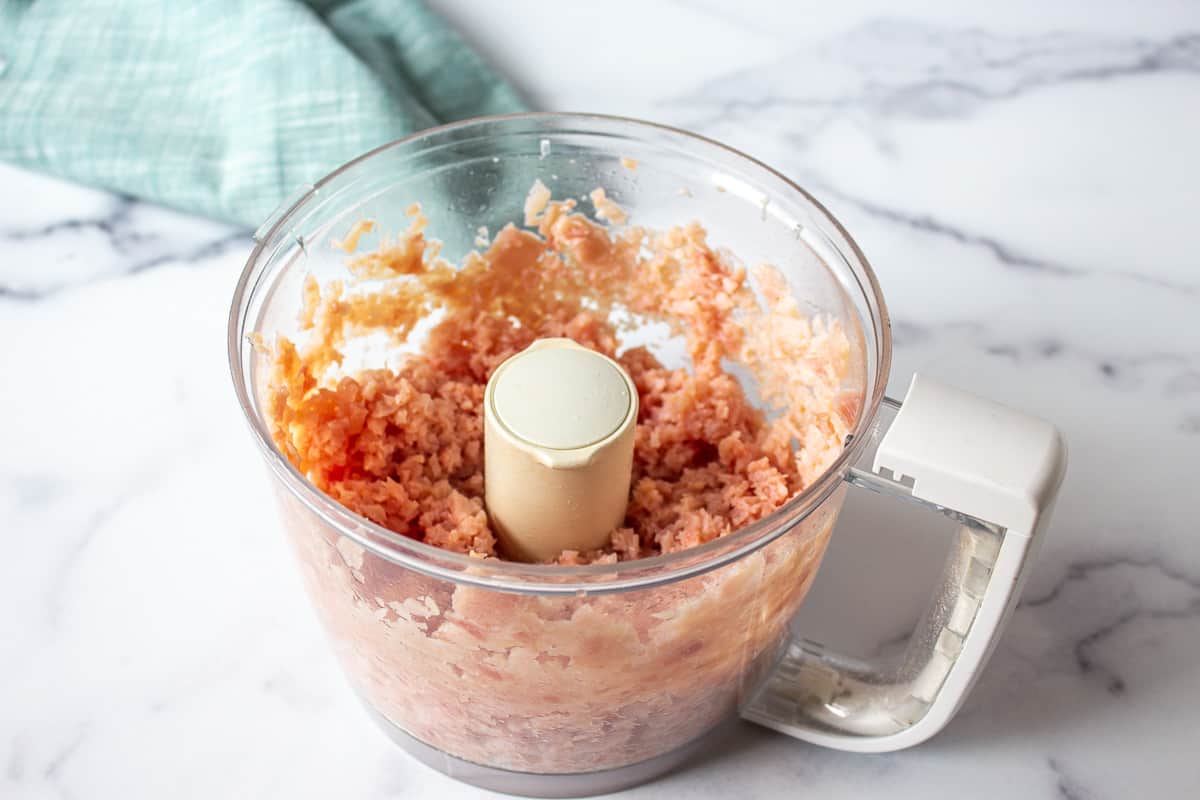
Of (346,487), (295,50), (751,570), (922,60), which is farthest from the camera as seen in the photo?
(922,60)

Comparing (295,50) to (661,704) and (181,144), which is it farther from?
(661,704)

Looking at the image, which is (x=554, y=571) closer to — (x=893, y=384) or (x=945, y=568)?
(x=945, y=568)

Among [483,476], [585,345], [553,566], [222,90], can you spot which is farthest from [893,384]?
[222,90]

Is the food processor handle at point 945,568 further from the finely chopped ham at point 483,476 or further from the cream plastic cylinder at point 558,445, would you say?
the cream plastic cylinder at point 558,445

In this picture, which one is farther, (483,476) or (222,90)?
(222,90)

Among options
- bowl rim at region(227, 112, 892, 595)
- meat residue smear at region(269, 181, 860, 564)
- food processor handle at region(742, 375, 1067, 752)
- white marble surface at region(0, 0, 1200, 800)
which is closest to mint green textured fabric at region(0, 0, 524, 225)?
white marble surface at region(0, 0, 1200, 800)

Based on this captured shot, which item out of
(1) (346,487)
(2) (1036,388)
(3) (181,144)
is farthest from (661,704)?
(3) (181,144)
